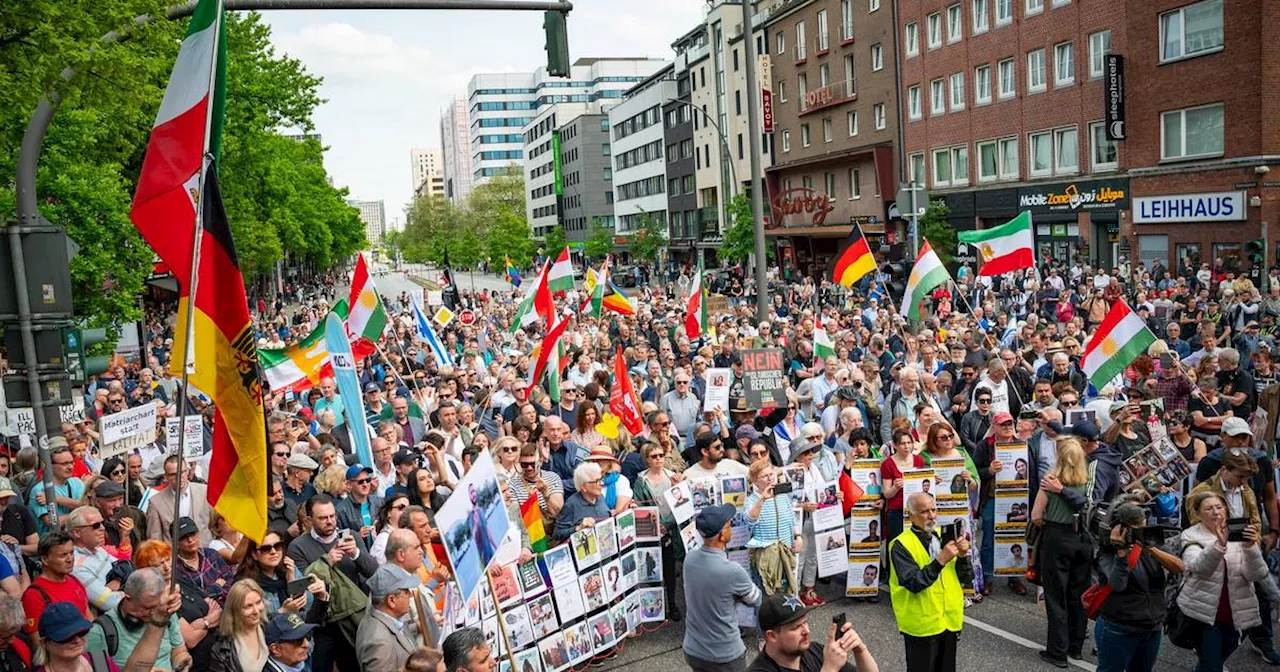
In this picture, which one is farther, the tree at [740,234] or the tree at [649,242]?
the tree at [649,242]

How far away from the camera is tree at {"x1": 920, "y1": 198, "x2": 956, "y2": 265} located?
41.7 meters

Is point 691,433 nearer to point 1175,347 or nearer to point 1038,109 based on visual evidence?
point 1175,347

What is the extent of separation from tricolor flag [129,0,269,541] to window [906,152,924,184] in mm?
42271

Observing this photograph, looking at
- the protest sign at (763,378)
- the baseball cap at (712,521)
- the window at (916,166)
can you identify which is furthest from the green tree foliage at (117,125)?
the window at (916,166)

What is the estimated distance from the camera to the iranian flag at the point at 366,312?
46.8 ft

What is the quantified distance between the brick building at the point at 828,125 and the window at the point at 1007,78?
7.82m

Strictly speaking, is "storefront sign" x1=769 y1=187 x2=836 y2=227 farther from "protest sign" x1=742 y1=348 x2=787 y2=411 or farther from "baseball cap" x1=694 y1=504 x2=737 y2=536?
"baseball cap" x1=694 y1=504 x2=737 y2=536

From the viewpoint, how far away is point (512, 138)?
178m

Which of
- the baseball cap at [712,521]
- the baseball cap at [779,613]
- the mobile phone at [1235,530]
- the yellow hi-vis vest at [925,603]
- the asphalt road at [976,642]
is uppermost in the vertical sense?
the baseball cap at [712,521]

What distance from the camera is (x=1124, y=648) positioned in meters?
6.82

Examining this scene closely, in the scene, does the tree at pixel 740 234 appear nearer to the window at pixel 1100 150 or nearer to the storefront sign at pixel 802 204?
the storefront sign at pixel 802 204

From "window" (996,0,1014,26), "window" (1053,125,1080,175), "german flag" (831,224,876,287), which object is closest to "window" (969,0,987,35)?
"window" (996,0,1014,26)

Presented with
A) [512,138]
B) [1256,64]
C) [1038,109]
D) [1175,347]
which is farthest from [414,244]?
[1175,347]

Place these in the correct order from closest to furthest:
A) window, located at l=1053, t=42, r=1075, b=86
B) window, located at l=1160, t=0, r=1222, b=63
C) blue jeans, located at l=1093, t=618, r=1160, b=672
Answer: blue jeans, located at l=1093, t=618, r=1160, b=672
window, located at l=1160, t=0, r=1222, b=63
window, located at l=1053, t=42, r=1075, b=86
